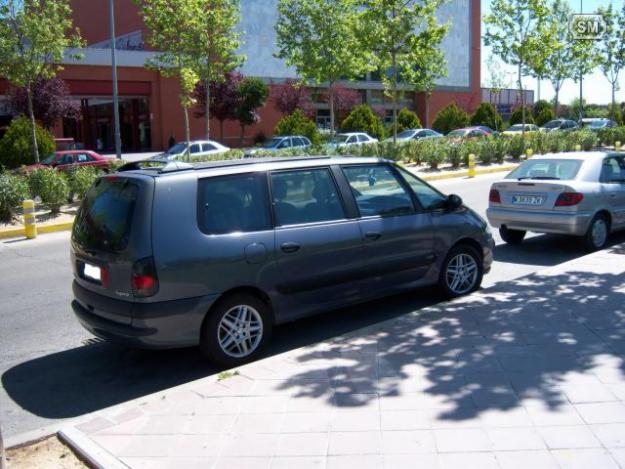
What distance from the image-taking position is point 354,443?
3805 mm

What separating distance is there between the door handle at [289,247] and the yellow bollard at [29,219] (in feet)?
30.3

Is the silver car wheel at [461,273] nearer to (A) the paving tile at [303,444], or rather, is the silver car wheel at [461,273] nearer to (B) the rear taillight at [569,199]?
(B) the rear taillight at [569,199]

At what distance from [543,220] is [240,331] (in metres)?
5.93

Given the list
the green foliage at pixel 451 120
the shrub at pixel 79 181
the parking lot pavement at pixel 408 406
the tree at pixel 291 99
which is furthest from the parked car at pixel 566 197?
the green foliage at pixel 451 120

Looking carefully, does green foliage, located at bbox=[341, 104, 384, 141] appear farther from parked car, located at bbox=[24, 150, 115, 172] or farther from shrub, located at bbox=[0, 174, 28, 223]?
shrub, located at bbox=[0, 174, 28, 223]

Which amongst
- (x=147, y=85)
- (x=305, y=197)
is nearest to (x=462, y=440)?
(x=305, y=197)

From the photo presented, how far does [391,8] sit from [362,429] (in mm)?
21341

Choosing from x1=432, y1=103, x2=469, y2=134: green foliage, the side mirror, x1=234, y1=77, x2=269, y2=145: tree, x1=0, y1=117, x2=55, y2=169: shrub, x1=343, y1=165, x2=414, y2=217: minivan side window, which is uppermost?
x1=234, y1=77, x2=269, y2=145: tree

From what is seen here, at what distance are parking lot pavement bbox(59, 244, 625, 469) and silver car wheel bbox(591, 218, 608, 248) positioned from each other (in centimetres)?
413

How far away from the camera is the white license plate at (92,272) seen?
5.26m

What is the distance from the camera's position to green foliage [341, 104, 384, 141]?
43031 millimetres

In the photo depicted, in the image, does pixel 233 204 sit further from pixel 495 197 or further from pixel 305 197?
pixel 495 197

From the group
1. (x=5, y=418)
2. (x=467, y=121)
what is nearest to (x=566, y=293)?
(x=5, y=418)

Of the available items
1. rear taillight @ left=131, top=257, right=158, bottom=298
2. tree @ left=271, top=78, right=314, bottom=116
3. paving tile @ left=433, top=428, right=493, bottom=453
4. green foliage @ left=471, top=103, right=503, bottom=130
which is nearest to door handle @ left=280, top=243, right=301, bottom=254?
rear taillight @ left=131, top=257, right=158, bottom=298
